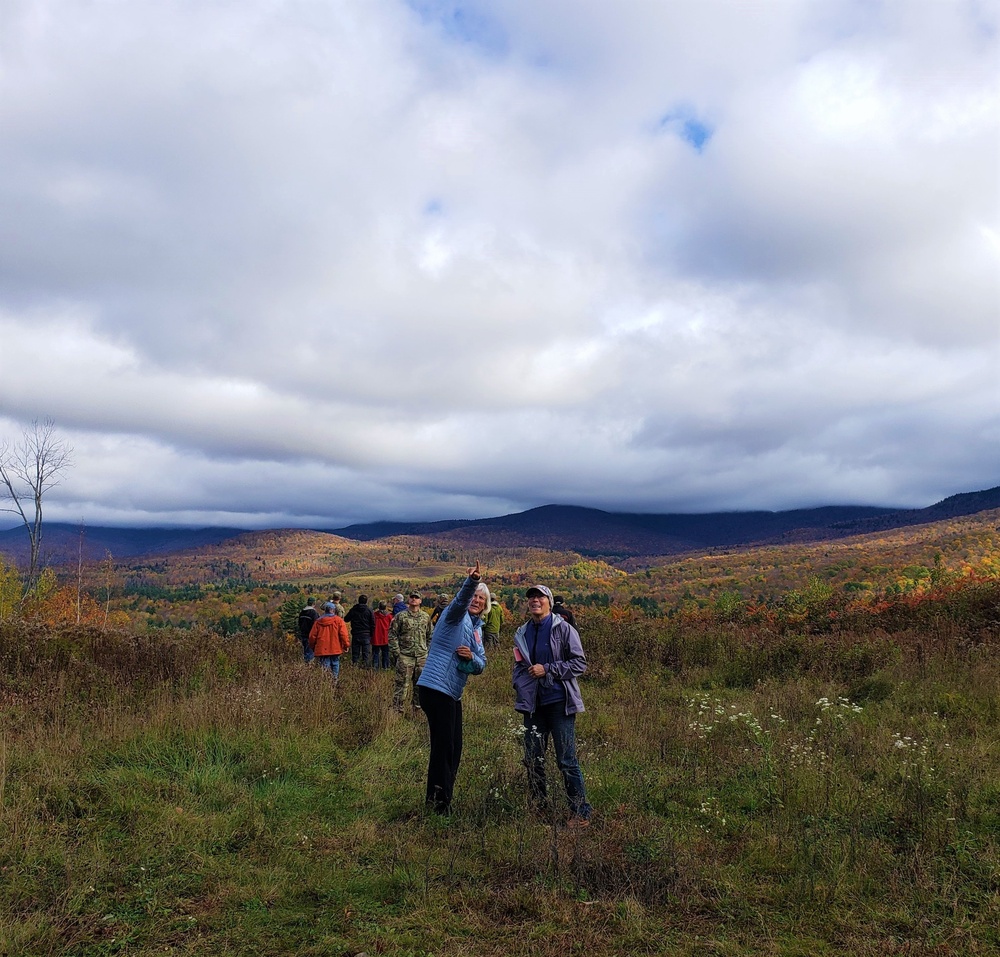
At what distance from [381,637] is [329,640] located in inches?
139

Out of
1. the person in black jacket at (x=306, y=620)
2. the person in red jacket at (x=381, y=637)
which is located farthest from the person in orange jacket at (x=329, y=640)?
the person in red jacket at (x=381, y=637)

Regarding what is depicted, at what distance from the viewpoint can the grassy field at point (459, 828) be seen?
3811 mm

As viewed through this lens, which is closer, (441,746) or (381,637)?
(441,746)

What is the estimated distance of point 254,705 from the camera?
7723mm

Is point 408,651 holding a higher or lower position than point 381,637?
higher

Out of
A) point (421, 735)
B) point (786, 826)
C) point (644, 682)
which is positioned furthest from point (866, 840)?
point (644, 682)

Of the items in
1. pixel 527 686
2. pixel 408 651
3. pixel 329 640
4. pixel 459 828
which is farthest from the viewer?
pixel 329 640

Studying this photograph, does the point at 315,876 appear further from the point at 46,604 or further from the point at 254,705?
the point at 46,604

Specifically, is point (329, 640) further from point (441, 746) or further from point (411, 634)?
point (441, 746)

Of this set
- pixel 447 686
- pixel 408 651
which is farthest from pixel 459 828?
pixel 408 651

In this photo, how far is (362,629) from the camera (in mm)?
15273

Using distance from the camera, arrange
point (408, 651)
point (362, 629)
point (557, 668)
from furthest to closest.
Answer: point (362, 629) → point (408, 651) → point (557, 668)

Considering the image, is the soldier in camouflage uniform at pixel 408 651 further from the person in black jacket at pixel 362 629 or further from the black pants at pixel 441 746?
the person in black jacket at pixel 362 629

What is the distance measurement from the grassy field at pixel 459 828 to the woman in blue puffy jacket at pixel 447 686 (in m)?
0.31
